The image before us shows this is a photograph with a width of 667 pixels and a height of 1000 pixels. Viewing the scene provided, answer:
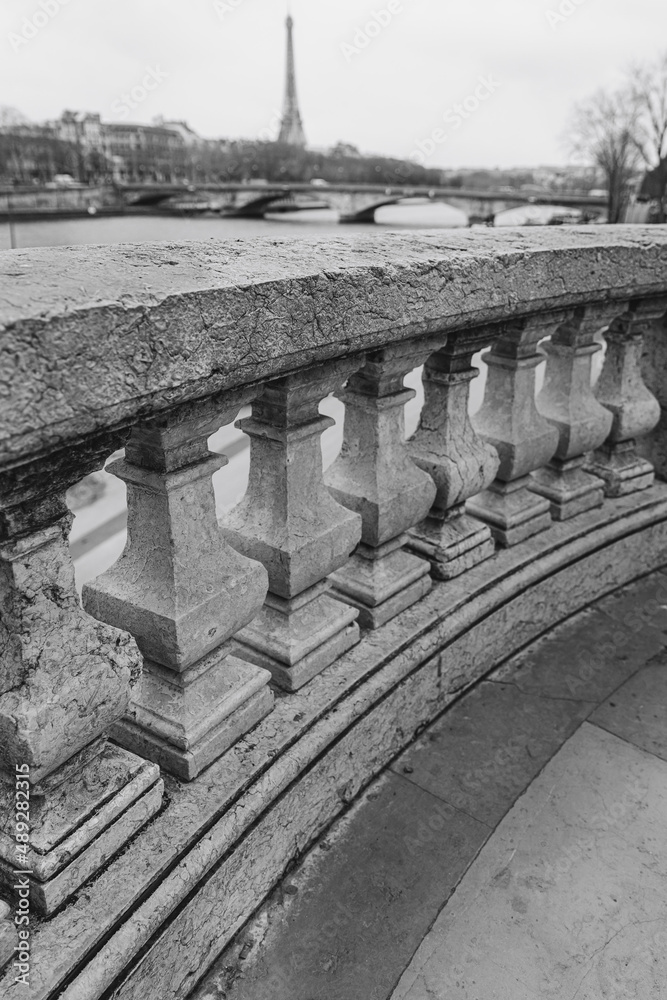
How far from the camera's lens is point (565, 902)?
149 centimetres

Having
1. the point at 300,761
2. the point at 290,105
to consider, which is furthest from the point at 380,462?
the point at 290,105

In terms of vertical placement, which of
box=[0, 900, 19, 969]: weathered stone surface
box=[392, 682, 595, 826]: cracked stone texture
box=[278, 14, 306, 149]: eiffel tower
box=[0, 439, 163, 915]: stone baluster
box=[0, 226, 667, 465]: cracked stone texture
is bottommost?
box=[392, 682, 595, 826]: cracked stone texture

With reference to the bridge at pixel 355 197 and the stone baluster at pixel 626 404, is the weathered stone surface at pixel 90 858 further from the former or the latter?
the bridge at pixel 355 197

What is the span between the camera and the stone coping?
115cm

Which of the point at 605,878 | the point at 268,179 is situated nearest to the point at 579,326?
the point at 605,878

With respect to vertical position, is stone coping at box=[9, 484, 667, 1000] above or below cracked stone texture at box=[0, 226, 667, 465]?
below

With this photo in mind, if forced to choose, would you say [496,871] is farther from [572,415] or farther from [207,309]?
[572,415]

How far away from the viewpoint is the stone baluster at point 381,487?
67.2 inches

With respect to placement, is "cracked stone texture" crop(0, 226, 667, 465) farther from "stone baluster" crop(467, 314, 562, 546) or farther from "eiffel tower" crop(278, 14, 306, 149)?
"eiffel tower" crop(278, 14, 306, 149)

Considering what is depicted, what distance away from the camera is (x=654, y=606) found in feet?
8.20

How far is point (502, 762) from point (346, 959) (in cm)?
64

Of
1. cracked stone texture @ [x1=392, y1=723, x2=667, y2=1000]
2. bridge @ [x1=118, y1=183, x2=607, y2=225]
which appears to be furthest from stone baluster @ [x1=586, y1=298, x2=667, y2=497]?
bridge @ [x1=118, y1=183, x2=607, y2=225]

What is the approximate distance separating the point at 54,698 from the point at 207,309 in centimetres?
62

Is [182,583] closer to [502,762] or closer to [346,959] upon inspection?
[346,959]
